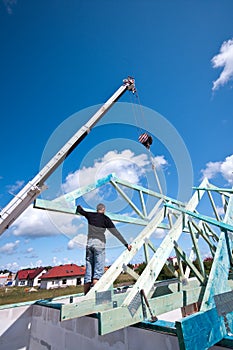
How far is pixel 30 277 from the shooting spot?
44781 mm

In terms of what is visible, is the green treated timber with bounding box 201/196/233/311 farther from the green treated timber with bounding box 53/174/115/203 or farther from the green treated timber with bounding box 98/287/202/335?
the green treated timber with bounding box 53/174/115/203

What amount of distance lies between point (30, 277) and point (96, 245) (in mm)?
50169

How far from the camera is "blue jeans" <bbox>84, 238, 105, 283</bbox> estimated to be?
3.03 m

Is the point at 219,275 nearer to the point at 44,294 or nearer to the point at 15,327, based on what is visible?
the point at 15,327

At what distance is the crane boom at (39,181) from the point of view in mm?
4008

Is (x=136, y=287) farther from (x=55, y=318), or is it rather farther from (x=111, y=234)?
(x=55, y=318)

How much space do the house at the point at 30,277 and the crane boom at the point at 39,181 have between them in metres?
45.4

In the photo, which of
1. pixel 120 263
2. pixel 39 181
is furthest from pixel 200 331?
pixel 39 181

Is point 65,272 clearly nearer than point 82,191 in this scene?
No

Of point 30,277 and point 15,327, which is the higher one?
point 30,277

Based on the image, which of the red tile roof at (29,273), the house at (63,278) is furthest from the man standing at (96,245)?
the red tile roof at (29,273)

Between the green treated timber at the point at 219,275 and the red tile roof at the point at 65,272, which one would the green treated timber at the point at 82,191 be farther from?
the red tile roof at the point at 65,272

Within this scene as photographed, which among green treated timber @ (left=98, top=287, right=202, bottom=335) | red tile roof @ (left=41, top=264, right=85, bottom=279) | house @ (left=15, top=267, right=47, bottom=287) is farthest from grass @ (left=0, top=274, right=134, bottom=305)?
house @ (left=15, top=267, right=47, bottom=287)

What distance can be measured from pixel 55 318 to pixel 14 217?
2031 millimetres
